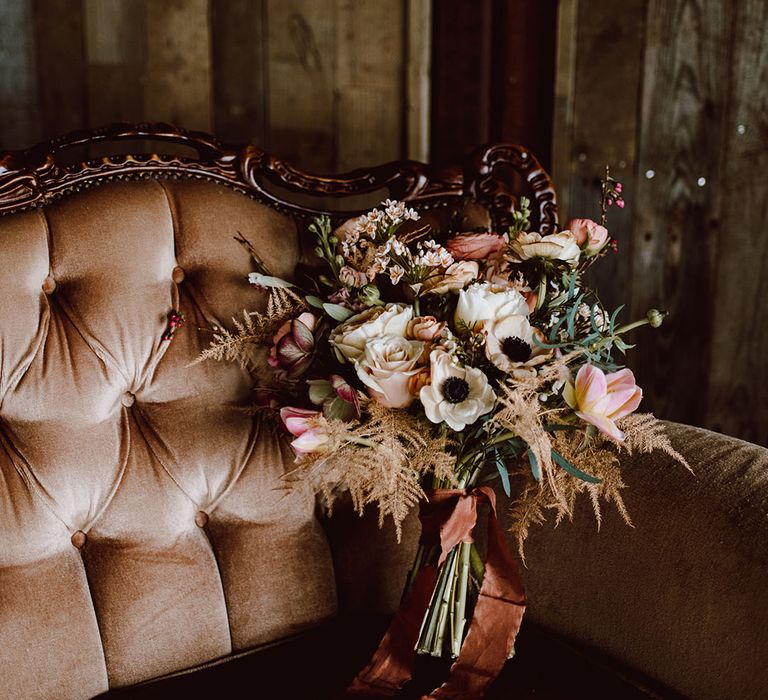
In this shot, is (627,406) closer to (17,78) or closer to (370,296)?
(370,296)

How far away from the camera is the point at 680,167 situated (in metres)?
1.68

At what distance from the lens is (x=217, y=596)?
3.47 feet

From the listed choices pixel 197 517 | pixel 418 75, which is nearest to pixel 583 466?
pixel 197 517

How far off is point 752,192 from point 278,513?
129cm

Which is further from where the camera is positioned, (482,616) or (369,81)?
(369,81)

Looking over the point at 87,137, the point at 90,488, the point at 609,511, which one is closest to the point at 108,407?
the point at 90,488

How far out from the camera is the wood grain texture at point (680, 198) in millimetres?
1631

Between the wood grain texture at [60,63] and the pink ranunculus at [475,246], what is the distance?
898 millimetres

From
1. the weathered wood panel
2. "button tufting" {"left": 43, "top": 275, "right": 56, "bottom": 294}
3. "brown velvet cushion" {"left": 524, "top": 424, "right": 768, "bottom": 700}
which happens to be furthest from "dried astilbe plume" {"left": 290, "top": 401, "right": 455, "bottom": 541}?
the weathered wood panel

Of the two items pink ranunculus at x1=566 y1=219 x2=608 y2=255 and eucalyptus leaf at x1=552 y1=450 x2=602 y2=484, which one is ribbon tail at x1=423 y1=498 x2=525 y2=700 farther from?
pink ranunculus at x1=566 y1=219 x2=608 y2=255

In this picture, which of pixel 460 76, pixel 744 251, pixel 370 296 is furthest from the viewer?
pixel 744 251

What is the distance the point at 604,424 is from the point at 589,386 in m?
0.04

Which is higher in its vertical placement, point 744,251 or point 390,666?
point 744,251

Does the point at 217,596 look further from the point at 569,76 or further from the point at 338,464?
the point at 569,76
